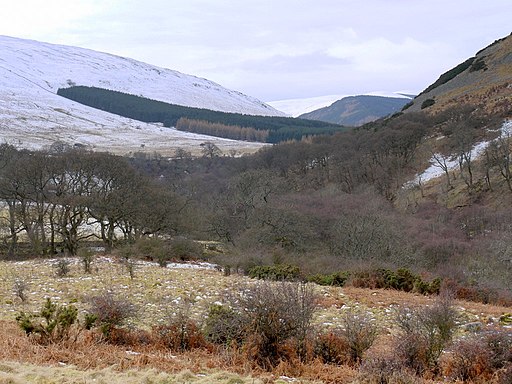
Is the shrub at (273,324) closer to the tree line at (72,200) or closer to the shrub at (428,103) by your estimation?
the tree line at (72,200)

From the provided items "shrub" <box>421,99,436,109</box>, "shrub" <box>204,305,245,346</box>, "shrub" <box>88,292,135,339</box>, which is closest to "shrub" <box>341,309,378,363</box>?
"shrub" <box>204,305,245,346</box>

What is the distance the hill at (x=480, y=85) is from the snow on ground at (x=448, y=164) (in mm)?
4731

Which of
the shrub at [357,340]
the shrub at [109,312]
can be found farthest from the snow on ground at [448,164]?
the shrub at [109,312]

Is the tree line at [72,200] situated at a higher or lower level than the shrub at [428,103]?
lower

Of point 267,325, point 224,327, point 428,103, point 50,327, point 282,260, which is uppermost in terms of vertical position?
point 428,103

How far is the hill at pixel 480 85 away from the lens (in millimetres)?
65938

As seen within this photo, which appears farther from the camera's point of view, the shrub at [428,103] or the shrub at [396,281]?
the shrub at [428,103]

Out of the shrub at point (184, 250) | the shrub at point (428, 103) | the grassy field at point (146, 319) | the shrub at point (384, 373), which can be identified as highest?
the shrub at point (428, 103)

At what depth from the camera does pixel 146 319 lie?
1534cm

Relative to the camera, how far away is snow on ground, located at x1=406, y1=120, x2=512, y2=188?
5325 cm

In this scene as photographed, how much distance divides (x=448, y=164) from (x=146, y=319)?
152 ft

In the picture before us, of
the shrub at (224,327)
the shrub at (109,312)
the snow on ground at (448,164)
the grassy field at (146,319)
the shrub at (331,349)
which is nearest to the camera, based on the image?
the grassy field at (146,319)

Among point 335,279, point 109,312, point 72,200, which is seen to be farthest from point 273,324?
point 72,200

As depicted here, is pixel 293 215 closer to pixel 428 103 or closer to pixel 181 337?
pixel 181 337
